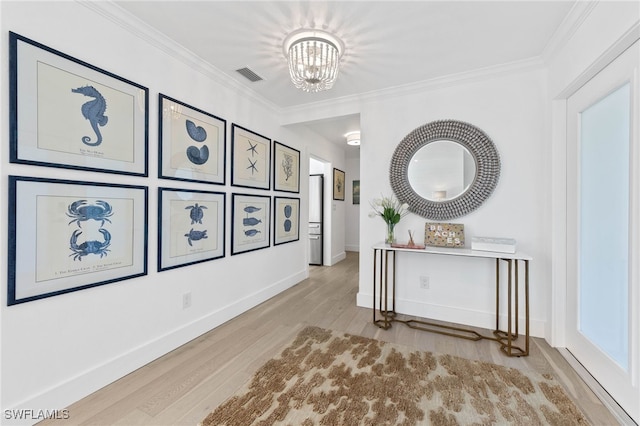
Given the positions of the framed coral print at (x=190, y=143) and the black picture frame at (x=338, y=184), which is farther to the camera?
the black picture frame at (x=338, y=184)

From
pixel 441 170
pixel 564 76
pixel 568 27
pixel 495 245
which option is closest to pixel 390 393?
pixel 495 245

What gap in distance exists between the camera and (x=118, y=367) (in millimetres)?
1758

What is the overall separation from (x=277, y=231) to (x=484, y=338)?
2485mm

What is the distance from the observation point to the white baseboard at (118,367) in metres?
1.40

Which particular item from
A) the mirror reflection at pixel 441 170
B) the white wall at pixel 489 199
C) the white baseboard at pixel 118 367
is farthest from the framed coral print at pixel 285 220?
the mirror reflection at pixel 441 170

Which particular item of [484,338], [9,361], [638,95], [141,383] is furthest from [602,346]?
[9,361]

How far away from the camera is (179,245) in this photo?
2191 millimetres

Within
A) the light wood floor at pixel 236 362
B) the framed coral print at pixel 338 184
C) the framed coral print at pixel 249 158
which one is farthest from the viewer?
the framed coral print at pixel 338 184

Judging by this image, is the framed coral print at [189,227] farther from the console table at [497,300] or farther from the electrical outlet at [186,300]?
the console table at [497,300]

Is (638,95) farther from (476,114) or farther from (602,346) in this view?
(602,346)

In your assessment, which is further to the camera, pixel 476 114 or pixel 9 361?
pixel 476 114

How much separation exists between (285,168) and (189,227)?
1654 millimetres

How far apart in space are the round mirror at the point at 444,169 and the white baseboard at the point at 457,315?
37.1 inches

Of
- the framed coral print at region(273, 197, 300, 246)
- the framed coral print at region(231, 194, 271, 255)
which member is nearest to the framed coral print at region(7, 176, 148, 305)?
the framed coral print at region(231, 194, 271, 255)
